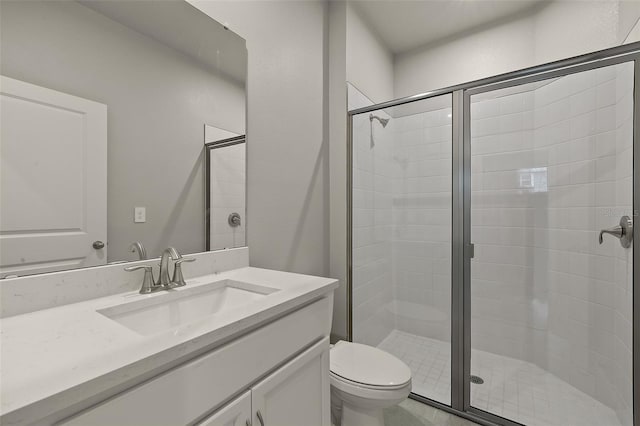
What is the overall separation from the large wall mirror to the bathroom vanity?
5.2 inches

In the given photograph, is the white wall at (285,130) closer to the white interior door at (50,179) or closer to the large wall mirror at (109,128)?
the large wall mirror at (109,128)

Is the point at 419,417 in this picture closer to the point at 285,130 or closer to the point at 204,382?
the point at 204,382

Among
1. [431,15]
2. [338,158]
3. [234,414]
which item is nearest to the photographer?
[234,414]

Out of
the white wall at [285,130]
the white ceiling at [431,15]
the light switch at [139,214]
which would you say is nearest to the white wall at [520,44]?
the white ceiling at [431,15]

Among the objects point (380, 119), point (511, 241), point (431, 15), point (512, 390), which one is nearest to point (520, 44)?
point (431, 15)

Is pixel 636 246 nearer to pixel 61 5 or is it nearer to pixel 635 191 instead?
pixel 635 191

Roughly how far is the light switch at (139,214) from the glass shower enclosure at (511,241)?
1.32 m

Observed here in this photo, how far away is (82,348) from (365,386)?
3.54 feet

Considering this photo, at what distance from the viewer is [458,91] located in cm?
174

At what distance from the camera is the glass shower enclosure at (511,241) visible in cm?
146

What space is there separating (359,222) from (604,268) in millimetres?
1329

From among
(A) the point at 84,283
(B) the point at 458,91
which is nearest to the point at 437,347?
(B) the point at 458,91

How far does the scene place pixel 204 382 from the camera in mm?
665

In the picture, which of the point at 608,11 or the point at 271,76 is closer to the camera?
the point at 271,76
